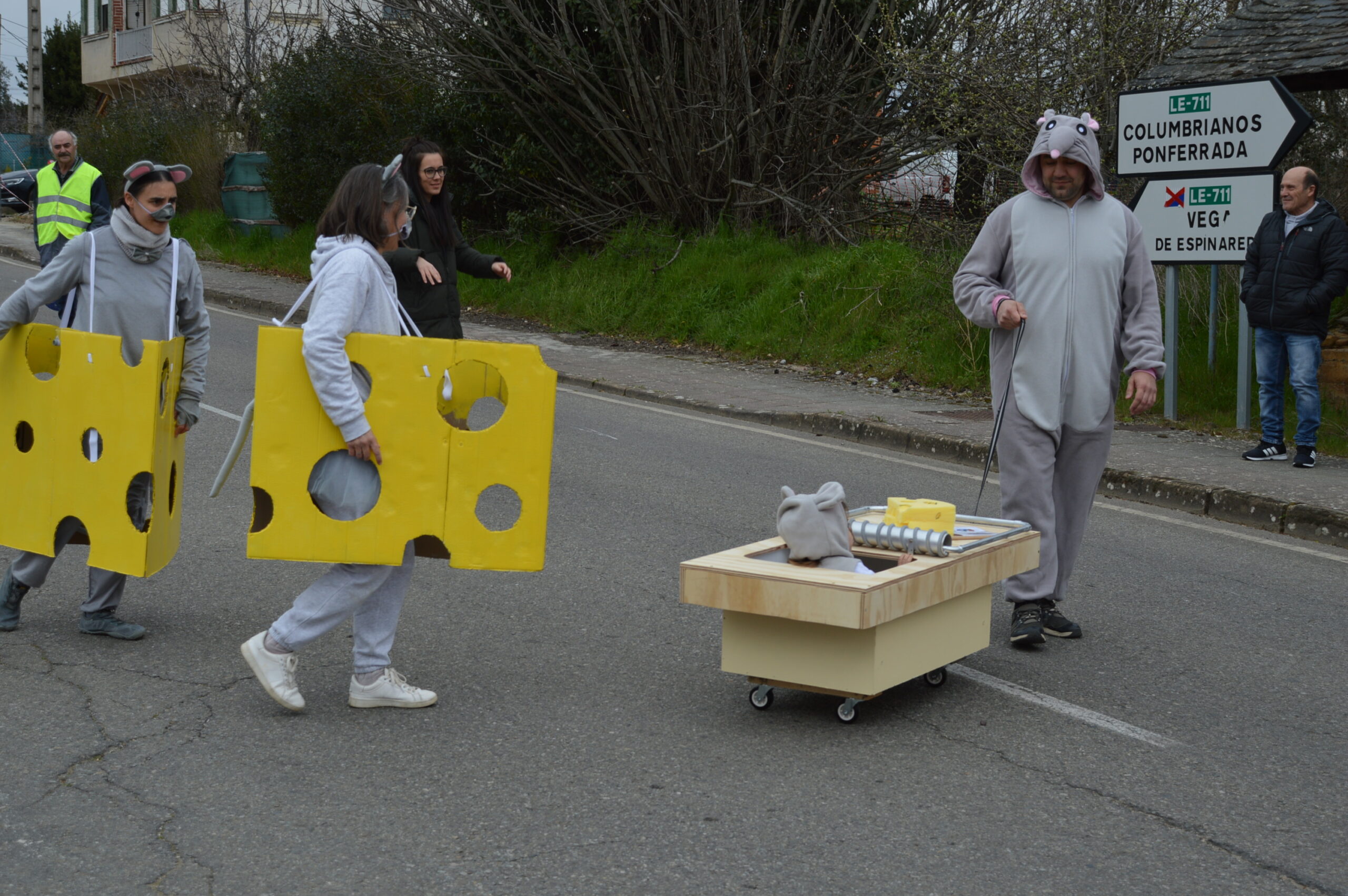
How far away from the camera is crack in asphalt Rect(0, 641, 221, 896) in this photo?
367 cm

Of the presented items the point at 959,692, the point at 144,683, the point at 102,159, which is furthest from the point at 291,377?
the point at 102,159

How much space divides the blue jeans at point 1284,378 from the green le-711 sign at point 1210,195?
128cm

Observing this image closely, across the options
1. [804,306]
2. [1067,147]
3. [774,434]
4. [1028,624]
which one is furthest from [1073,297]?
[804,306]

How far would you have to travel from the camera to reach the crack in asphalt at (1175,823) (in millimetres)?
3656

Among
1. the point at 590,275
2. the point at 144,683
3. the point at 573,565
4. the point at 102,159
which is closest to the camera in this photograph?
the point at 144,683

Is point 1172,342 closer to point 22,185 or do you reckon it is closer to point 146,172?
point 146,172

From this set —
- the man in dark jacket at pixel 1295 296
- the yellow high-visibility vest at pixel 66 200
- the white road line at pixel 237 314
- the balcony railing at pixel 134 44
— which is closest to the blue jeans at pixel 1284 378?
the man in dark jacket at pixel 1295 296

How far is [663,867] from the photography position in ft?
12.0

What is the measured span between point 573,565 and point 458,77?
14.9 meters

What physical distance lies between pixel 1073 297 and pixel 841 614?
201cm

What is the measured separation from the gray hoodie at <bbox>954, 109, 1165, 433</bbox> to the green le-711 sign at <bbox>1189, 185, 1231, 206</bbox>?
6.03 meters

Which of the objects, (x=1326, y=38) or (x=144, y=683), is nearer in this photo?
(x=144, y=683)

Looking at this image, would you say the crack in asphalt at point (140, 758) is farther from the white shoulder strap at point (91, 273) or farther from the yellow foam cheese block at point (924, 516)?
the yellow foam cheese block at point (924, 516)

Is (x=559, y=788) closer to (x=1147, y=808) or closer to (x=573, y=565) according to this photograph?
(x=1147, y=808)
